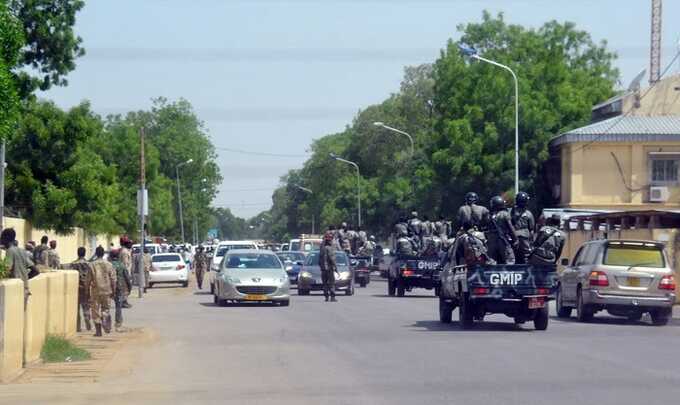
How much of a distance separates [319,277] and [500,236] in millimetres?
18137

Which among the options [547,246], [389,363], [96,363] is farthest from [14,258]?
[547,246]

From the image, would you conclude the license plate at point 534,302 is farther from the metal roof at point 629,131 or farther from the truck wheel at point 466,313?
the metal roof at point 629,131

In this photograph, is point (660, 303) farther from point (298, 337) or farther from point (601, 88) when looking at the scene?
point (601, 88)

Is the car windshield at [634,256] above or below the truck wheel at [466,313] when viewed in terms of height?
above

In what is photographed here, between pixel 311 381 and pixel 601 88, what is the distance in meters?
56.4

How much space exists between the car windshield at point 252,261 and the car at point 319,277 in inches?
259

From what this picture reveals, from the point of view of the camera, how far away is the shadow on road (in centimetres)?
2289

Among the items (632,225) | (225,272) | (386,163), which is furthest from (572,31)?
(225,272)

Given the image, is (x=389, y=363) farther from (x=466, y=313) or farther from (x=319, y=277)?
(x=319, y=277)

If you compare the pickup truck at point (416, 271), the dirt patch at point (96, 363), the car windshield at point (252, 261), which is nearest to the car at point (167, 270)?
the pickup truck at point (416, 271)

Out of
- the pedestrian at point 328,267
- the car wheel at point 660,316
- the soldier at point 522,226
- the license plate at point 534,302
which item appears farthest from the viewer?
the pedestrian at point 328,267

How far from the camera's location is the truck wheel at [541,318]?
22406 millimetres

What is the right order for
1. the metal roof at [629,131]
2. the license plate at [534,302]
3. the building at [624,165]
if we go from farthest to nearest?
the building at [624,165] → the metal roof at [629,131] → the license plate at [534,302]

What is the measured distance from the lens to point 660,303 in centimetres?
2528
